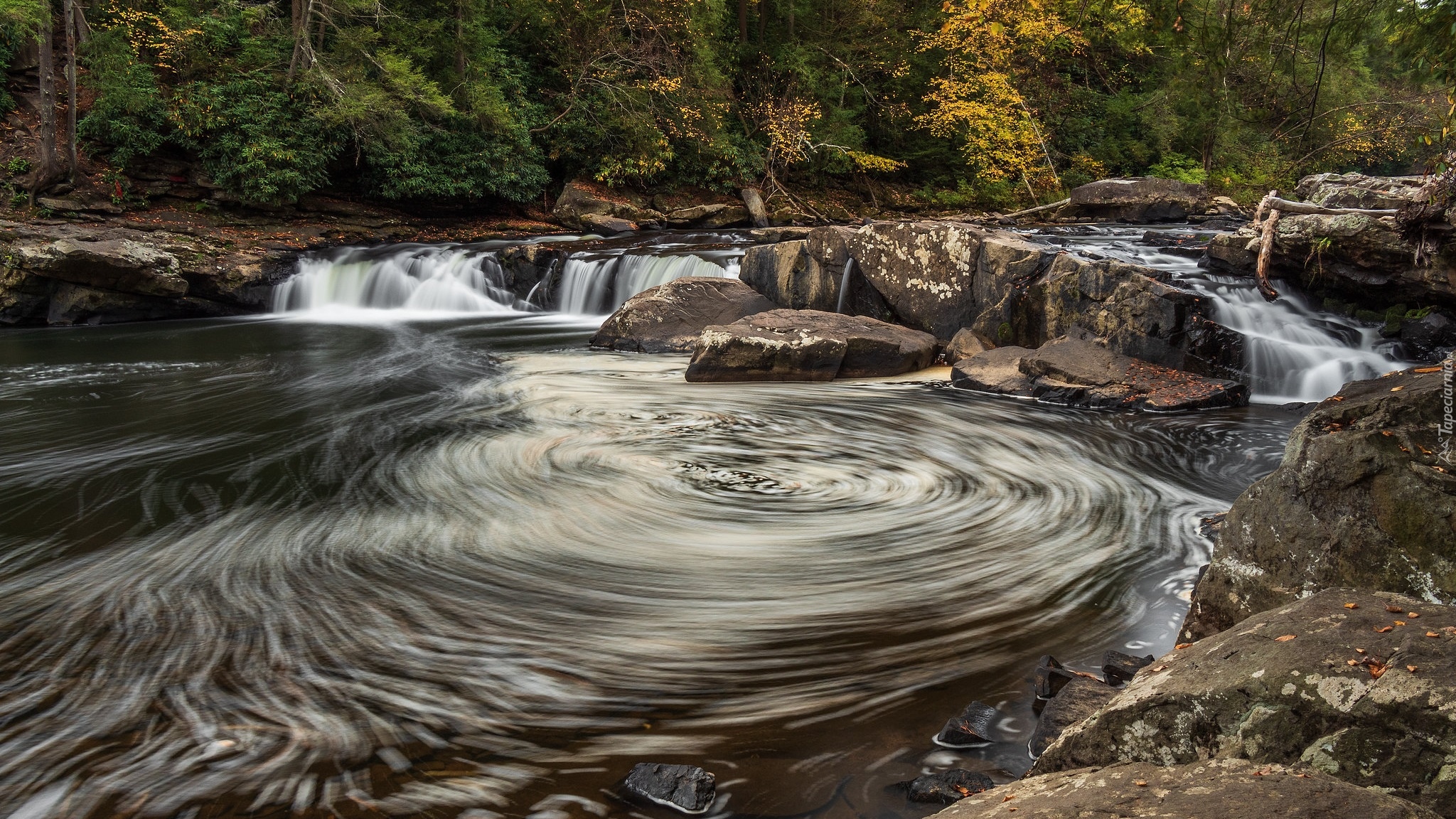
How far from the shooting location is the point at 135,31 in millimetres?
17750

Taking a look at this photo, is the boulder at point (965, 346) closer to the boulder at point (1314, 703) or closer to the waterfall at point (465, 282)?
the waterfall at point (465, 282)

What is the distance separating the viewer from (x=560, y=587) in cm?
429

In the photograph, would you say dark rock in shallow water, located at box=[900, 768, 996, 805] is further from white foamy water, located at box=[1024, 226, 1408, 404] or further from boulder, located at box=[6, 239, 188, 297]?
boulder, located at box=[6, 239, 188, 297]

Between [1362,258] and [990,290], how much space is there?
142 inches

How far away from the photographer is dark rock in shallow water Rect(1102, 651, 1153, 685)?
3.15 meters

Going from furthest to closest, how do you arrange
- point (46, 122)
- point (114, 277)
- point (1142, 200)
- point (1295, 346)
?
point (1142, 200) < point (46, 122) < point (114, 277) < point (1295, 346)

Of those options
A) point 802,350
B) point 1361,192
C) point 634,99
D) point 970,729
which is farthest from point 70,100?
point 1361,192

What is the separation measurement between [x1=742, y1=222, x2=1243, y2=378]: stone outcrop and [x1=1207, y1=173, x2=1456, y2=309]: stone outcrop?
1.38 meters

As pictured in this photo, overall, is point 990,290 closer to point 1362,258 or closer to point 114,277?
point 1362,258

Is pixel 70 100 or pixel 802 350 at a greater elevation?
pixel 70 100

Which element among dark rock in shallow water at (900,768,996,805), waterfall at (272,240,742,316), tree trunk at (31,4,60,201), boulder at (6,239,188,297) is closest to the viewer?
dark rock in shallow water at (900,768,996,805)

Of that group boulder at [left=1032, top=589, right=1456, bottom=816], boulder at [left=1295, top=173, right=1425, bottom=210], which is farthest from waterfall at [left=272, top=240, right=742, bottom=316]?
boulder at [left=1032, top=589, right=1456, bottom=816]

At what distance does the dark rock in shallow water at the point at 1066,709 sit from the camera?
108 inches

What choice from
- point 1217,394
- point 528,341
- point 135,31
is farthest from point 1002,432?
point 135,31
